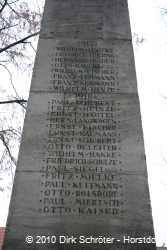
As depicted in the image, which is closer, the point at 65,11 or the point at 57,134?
the point at 57,134

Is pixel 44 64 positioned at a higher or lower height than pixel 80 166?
higher

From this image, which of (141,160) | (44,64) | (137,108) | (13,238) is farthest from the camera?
(44,64)

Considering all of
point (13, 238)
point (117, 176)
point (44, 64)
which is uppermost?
point (44, 64)

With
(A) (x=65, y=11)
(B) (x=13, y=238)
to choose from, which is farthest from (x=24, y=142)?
(A) (x=65, y=11)

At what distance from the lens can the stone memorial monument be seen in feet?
13.1

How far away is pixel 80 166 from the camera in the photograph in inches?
176

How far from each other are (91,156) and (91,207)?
0.75m

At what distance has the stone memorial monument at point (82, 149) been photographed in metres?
4.00

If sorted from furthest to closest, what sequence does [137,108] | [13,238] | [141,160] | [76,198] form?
[137,108]
[141,160]
[76,198]
[13,238]

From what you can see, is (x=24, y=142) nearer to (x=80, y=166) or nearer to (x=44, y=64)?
(x=80, y=166)

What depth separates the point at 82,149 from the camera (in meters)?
4.61

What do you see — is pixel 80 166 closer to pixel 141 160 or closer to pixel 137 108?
pixel 141 160

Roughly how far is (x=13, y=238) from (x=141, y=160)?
6.65 feet

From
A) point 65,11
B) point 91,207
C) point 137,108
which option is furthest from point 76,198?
point 65,11
